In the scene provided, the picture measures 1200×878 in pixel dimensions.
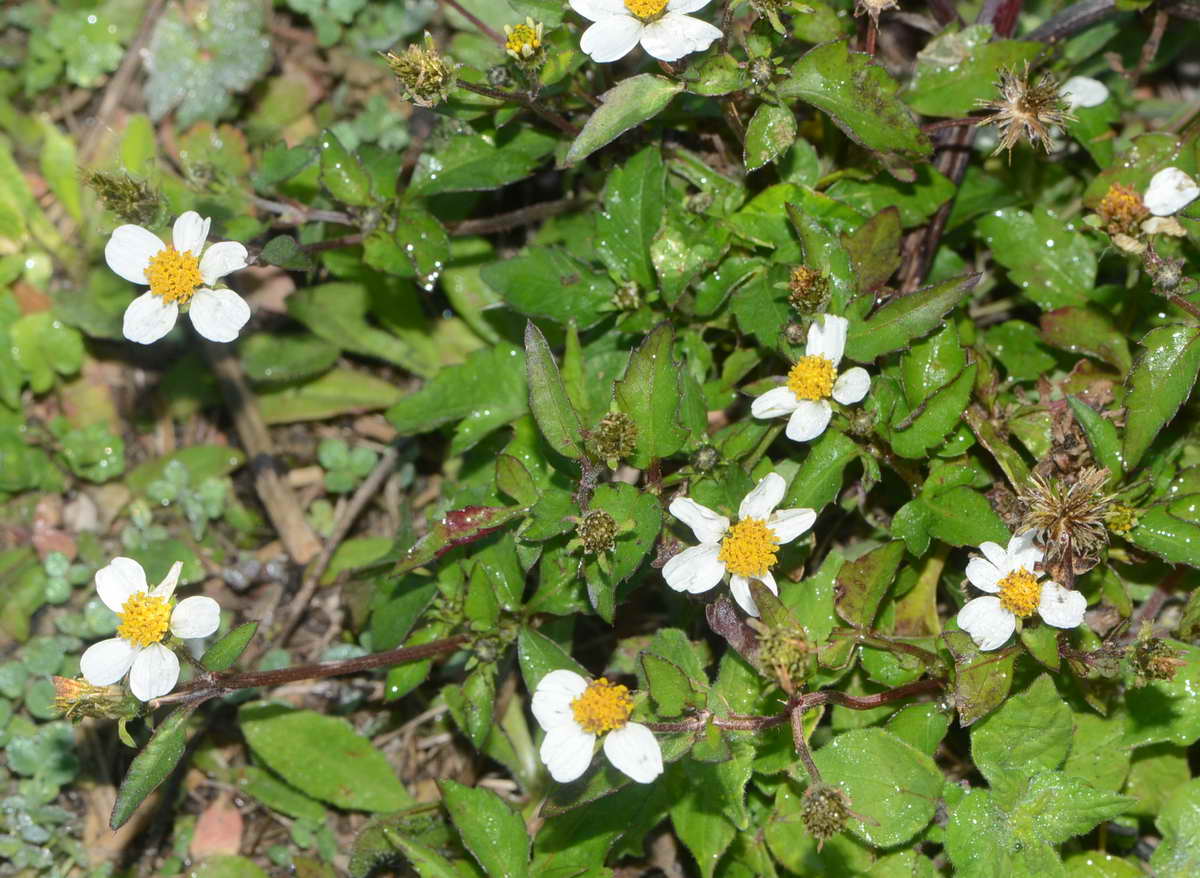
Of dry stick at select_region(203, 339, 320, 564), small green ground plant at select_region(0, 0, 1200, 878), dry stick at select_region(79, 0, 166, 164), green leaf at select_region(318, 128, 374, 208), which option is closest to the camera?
small green ground plant at select_region(0, 0, 1200, 878)

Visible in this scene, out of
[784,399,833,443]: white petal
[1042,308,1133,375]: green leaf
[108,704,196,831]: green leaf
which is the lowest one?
[108,704,196,831]: green leaf

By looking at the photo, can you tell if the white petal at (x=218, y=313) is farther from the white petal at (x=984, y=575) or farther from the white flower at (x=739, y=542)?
the white petal at (x=984, y=575)

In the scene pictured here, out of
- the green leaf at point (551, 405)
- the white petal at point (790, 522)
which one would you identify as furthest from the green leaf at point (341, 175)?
the white petal at point (790, 522)

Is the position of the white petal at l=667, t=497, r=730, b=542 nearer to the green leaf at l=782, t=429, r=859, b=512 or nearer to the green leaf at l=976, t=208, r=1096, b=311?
the green leaf at l=782, t=429, r=859, b=512

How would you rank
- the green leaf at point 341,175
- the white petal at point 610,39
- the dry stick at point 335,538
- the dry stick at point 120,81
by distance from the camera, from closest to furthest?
the white petal at point 610,39
the green leaf at point 341,175
the dry stick at point 335,538
the dry stick at point 120,81

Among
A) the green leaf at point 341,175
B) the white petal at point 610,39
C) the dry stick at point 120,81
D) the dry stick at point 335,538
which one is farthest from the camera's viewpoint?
the dry stick at point 120,81

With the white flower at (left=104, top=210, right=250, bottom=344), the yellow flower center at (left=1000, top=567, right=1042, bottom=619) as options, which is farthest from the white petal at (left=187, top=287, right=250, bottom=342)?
the yellow flower center at (left=1000, top=567, right=1042, bottom=619)
